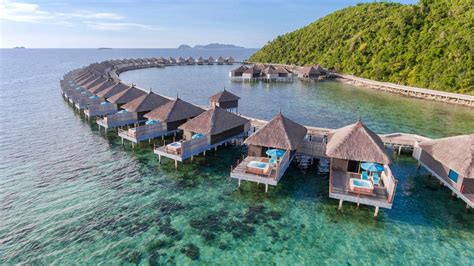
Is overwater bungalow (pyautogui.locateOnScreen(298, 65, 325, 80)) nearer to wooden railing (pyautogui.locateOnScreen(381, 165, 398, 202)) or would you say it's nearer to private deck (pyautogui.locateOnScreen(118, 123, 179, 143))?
private deck (pyautogui.locateOnScreen(118, 123, 179, 143))

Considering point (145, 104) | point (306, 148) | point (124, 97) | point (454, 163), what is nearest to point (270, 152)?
point (306, 148)

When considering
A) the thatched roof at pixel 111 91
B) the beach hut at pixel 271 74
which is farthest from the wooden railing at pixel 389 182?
the beach hut at pixel 271 74

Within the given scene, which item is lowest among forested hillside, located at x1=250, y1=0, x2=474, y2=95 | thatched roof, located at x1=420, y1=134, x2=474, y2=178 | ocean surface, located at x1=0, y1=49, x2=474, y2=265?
ocean surface, located at x1=0, y1=49, x2=474, y2=265

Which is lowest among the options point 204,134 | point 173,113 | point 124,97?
point 204,134

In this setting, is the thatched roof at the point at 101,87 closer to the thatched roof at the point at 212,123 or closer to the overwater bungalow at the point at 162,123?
the overwater bungalow at the point at 162,123

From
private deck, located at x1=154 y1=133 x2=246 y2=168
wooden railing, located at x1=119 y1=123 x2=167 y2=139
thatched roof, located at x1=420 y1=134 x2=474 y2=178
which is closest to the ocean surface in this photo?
private deck, located at x1=154 y1=133 x2=246 y2=168

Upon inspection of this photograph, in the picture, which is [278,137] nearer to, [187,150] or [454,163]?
[187,150]
